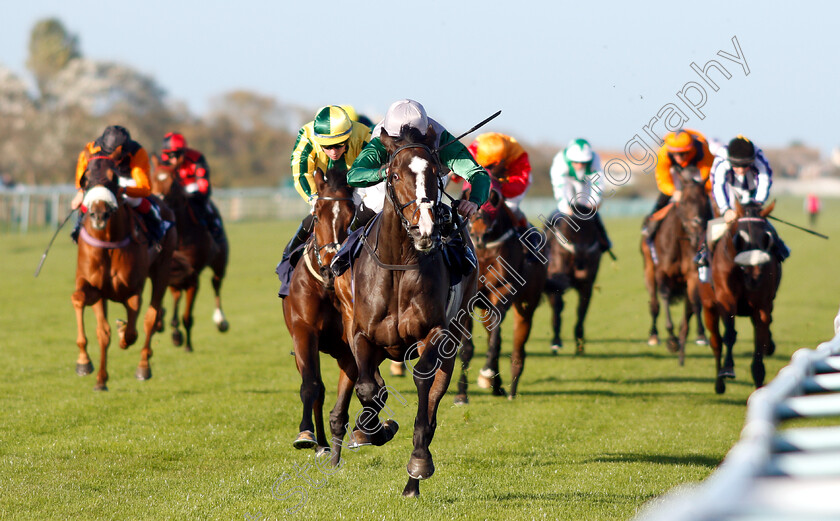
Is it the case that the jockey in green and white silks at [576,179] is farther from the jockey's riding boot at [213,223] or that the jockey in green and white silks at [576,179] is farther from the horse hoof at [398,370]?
the jockey's riding boot at [213,223]

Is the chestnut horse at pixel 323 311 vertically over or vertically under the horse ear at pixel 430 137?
under

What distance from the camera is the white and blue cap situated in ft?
16.4

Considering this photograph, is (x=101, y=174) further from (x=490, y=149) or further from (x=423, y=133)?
(x=423, y=133)

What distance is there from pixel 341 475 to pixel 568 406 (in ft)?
9.98

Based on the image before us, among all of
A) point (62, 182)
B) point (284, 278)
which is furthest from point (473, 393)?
point (62, 182)

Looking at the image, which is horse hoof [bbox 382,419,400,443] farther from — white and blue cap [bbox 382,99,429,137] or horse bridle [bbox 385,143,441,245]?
white and blue cap [bbox 382,99,429,137]

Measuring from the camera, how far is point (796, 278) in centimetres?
2134

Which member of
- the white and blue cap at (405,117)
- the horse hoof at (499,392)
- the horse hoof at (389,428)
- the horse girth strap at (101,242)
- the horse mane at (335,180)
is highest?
the white and blue cap at (405,117)

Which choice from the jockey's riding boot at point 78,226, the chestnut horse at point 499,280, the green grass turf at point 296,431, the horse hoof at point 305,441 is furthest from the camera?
the jockey's riding boot at point 78,226

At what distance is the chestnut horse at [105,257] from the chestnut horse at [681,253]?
5.34m

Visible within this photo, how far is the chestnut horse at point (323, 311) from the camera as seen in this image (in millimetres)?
5445

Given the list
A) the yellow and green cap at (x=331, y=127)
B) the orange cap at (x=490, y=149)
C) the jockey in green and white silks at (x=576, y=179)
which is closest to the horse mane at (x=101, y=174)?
the yellow and green cap at (x=331, y=127)

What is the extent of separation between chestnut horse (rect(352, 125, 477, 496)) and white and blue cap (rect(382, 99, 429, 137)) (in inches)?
2.7

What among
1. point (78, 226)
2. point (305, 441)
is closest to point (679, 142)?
point (78, 226)
